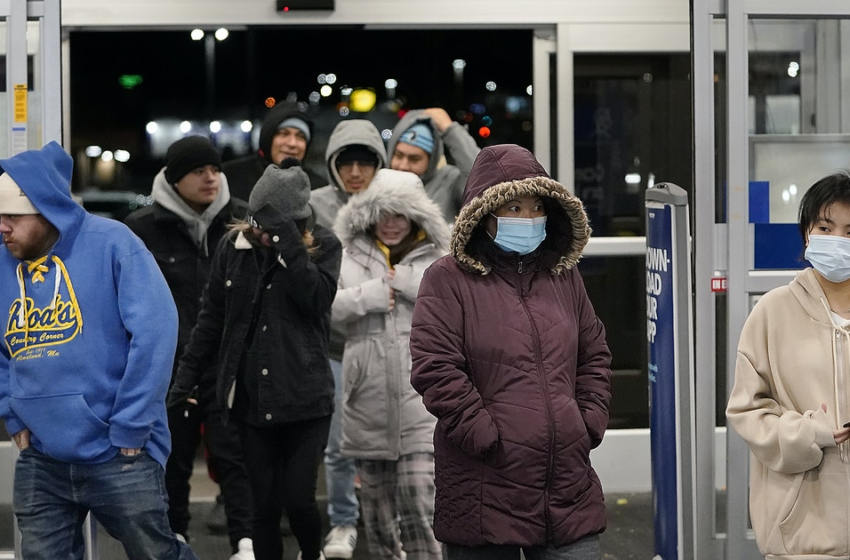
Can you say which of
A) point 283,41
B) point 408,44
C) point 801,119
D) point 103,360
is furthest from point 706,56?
point 283,41

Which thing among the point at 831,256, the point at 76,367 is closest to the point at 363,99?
the point at 76,367

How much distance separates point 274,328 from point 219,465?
3.99 ft

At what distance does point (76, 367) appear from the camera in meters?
4.00

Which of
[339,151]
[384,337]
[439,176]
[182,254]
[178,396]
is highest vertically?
[339,151]

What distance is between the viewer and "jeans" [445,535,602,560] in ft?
11.7

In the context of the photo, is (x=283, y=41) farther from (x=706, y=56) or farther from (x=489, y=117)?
(x=706, y=56)

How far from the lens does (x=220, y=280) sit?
498 cm

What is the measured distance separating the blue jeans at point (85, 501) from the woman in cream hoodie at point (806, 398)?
1.85m

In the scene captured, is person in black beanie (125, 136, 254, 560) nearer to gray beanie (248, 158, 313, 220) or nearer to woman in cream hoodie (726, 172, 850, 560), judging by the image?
gray beanie (248, 158, 313, 220)

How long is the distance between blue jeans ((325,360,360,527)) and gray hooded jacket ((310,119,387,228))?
0.87 m

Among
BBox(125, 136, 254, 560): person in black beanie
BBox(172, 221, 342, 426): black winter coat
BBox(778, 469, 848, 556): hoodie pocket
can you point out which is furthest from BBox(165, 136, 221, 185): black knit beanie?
BBox(778, 469, 848, 556): hoodie pocket

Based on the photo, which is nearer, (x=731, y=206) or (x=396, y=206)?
(x=396, y=206)

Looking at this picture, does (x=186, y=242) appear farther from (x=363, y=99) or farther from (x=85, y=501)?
(x=363, y=99)

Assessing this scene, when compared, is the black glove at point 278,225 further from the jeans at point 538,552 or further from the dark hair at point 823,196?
the dark hair at point 823,196
